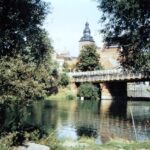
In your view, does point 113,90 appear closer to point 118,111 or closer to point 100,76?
point 100,76

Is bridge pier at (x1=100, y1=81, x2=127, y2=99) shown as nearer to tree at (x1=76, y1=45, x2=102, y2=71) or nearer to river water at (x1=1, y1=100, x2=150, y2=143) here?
tree at (x1=76, y1=45, x2=102, y2=71)

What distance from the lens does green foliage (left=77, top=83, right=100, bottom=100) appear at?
10219 centimetres

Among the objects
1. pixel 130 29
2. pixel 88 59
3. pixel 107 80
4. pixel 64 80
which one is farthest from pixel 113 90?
pixel 130 29

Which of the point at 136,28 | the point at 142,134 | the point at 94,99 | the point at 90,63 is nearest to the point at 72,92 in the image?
the point at 94,99

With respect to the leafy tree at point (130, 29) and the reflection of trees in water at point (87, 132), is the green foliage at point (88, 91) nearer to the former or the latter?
the reflection of trees in water at point (87, 132)

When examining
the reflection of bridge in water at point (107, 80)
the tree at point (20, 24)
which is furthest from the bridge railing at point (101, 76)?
the tree at point (20, 24)

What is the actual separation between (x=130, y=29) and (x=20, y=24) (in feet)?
26.1

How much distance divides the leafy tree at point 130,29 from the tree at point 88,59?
87.0 m

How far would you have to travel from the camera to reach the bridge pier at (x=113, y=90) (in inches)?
4226

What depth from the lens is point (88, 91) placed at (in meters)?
103

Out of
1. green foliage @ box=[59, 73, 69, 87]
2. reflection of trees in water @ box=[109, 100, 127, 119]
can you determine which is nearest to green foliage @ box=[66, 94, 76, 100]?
green foliage @ box=[59, 73, 69, 87]

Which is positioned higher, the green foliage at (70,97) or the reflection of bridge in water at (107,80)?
the reflection of bridge in water at (107,80)

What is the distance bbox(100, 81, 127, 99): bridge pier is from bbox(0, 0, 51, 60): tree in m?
75.7

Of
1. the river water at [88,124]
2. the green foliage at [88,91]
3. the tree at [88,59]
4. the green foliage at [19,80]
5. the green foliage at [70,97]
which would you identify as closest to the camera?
the green foliage at [19,80]
